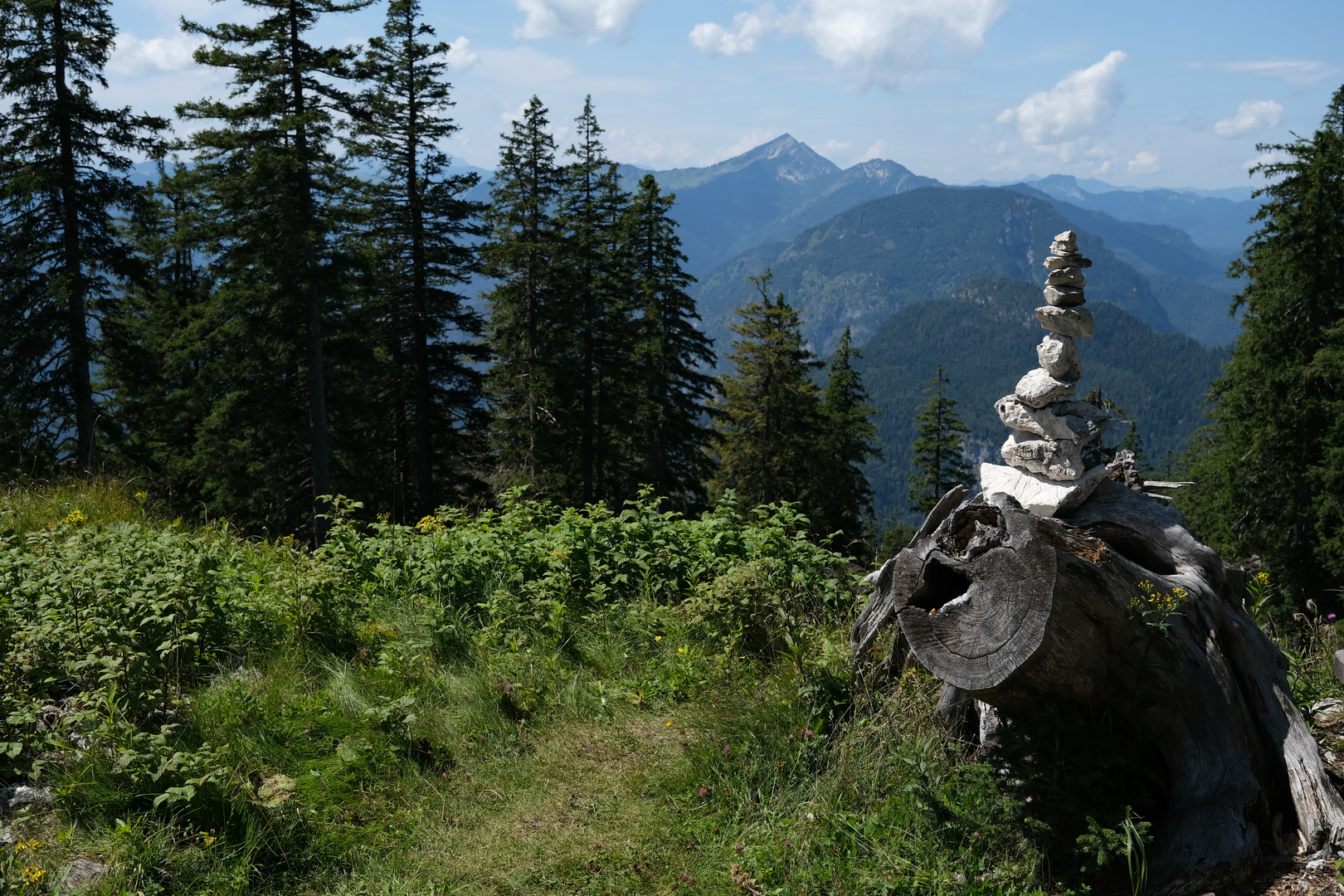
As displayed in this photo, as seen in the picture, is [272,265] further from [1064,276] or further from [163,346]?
[1064,276]

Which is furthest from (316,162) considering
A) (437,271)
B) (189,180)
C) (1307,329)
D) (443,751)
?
(1307,329)

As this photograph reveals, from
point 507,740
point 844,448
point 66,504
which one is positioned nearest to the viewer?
point 507,740

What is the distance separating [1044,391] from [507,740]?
3.83 m

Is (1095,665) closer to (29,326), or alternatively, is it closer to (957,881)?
(957,881)

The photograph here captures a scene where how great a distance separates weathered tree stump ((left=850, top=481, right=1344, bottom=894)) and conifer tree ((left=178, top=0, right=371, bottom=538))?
17.6 meters

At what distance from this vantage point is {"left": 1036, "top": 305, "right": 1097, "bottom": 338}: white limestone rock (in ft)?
15.3

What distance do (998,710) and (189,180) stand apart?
2133 cm

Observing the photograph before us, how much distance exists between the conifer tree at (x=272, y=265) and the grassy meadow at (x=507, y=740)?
13.2m

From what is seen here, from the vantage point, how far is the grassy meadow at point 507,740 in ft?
12.6

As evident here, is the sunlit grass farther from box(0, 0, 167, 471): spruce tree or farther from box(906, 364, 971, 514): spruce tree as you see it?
box(906, 364, 971, 514): spruce tree

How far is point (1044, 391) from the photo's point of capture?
4.66 m

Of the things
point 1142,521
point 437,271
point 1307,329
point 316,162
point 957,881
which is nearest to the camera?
point 957,881

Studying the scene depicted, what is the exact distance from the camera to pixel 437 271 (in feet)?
78.4

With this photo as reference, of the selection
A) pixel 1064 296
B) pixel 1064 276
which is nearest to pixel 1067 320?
pixel 1064 296
